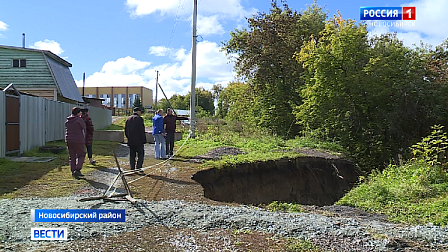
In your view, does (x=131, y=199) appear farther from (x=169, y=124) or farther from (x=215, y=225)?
(x=169, y=124)

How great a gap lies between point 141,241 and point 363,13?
537 inches

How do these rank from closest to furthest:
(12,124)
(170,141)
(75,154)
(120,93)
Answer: (75,154)
(12,124)
(170,141)
(120,93)

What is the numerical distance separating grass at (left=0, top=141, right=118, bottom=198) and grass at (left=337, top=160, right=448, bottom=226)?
647cm

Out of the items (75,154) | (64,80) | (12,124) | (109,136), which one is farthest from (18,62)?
(75,154)

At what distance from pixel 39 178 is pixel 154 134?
4307 mm

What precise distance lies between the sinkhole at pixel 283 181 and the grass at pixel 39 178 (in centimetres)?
314

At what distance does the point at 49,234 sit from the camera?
4.46 metres

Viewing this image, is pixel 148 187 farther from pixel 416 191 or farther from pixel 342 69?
pixel 342 69

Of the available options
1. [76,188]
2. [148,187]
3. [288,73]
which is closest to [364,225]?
[148,187]

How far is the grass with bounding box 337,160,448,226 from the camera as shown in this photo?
677cm

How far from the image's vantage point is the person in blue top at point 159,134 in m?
11.5

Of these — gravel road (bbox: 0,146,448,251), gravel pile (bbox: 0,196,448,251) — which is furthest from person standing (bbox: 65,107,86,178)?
gravel pile (bbox: 0,196,448,251)

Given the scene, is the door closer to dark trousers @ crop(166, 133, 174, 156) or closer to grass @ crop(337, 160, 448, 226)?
dark trousers @ crop(166, 133, 174, 156)

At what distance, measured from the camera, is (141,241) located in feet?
14.5
